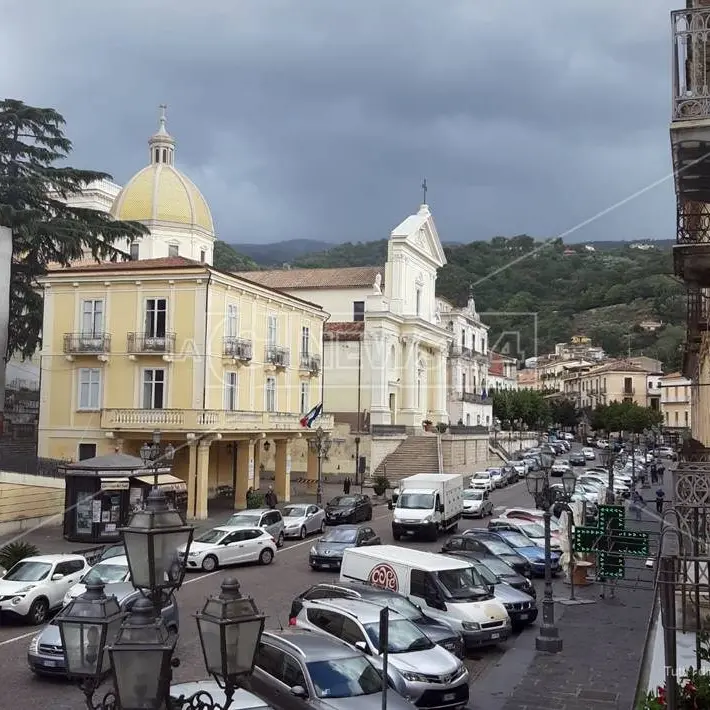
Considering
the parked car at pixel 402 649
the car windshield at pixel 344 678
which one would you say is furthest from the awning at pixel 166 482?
the car windshield at pixel 344 678

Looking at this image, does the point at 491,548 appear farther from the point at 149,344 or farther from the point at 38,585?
the point at 149,344

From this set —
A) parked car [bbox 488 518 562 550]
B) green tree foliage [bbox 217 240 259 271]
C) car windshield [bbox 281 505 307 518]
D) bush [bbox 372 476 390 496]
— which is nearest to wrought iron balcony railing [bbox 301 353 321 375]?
bush [bbox 372 476 390 496]

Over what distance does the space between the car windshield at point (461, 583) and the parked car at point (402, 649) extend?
2942mm

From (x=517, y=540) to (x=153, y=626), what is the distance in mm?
22031

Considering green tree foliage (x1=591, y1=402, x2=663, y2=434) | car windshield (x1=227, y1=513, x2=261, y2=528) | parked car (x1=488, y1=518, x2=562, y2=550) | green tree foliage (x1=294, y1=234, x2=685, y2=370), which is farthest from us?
green tree foliage (x1=294, y1=234, x2=685, y2=370)

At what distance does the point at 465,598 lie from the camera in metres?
17.0

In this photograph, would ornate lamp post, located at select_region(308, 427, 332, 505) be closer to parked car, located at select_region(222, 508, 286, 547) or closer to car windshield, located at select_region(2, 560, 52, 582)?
parked car, located at select_region(222, 508, 286, 547)

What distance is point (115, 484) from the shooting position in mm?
30016

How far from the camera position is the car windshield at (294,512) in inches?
1313

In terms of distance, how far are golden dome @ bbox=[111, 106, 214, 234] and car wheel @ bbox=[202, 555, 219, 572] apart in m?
36.0

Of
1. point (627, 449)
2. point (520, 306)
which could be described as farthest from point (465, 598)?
point (520, 306)

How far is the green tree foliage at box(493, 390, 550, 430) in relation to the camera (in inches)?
3974

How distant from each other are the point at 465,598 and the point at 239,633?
38.6 feet

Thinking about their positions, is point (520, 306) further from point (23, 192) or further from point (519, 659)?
point (519, 659)
